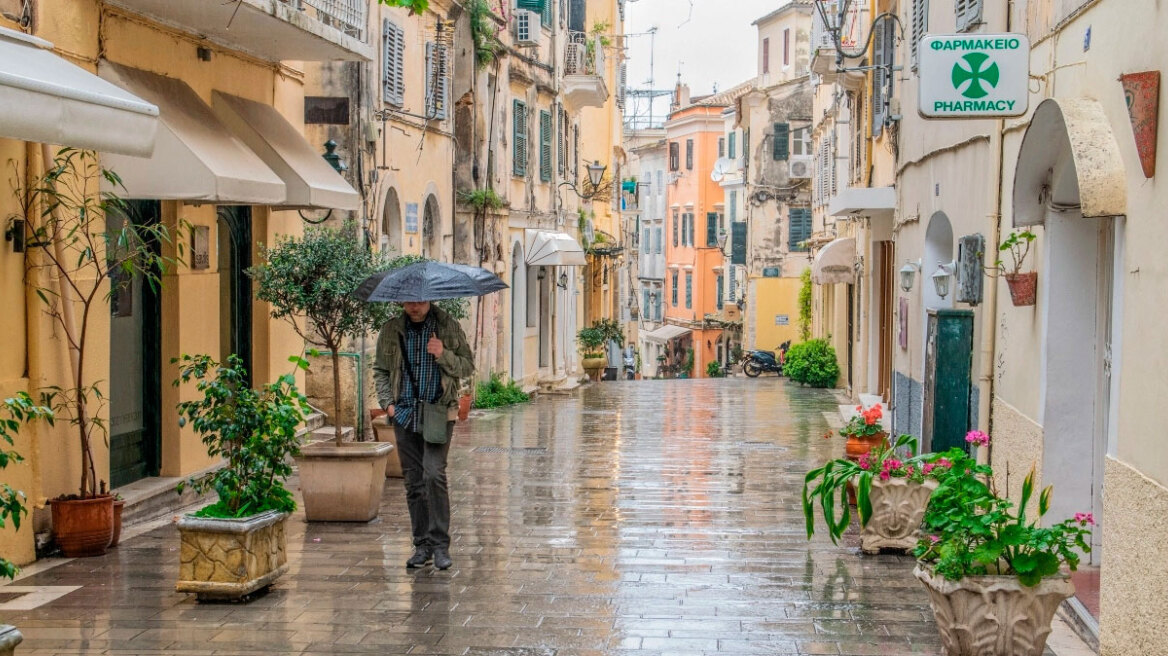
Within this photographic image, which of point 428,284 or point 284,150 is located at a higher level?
point 284,150

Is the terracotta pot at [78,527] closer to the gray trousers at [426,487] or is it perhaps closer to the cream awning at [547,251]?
the gray trousers at [426,487]

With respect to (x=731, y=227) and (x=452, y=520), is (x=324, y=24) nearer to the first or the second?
(x=452, y=520)

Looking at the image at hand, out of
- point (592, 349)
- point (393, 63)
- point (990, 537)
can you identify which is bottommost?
point (592, 349)

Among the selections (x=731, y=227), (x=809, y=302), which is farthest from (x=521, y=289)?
(x=731, y=227)

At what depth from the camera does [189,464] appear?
12812 mm

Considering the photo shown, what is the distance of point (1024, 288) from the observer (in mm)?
9398

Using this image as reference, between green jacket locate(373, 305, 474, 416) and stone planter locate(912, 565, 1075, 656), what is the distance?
4008 mm

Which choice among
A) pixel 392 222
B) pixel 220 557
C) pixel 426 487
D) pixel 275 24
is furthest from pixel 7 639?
pixel 392 222

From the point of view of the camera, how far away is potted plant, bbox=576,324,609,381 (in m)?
34.0

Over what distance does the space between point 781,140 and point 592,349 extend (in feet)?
53.4

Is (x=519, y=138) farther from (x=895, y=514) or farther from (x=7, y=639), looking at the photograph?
(x=7, y=639)

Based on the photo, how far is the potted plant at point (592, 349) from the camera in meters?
34.0

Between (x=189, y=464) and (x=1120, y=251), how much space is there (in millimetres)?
8595

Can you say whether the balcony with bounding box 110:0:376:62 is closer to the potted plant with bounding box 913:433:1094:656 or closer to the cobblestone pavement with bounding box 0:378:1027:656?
the cobblestone pavement with bounding box 0:378:1027:656
